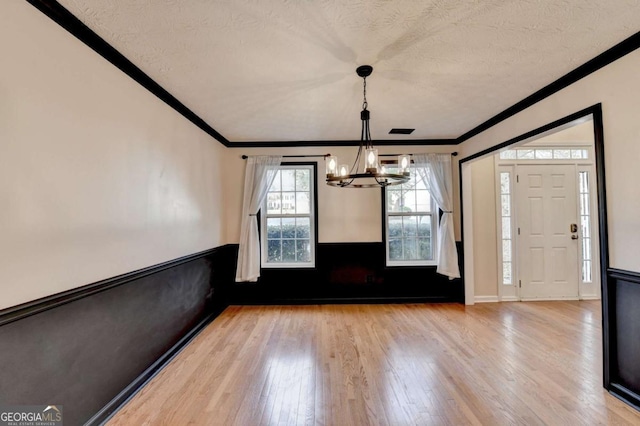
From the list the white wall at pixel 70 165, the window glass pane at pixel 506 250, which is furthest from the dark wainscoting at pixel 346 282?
the white wall at pixel 70 165

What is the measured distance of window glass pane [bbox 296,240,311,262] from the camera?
14.1ft

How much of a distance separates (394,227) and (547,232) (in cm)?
235

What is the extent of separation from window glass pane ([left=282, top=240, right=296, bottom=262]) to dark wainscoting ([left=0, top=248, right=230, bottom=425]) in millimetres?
1694

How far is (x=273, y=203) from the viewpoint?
14.2 ft

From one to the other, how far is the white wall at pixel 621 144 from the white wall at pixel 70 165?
360cm

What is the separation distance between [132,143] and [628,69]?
3.63 metres

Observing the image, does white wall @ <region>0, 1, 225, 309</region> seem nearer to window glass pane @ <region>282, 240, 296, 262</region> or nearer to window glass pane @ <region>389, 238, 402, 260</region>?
window glass pane @ <region>282, 240, 296, 262</region>

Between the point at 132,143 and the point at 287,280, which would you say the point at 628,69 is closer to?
the point at 132,143

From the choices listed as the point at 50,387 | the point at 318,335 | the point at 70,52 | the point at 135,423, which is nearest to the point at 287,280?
the point at 318,335

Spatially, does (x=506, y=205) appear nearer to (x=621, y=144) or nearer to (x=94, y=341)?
(x=621, y=144)

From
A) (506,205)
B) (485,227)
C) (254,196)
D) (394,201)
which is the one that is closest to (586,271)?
(506,205)

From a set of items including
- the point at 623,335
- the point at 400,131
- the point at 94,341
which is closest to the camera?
the point at 94,341

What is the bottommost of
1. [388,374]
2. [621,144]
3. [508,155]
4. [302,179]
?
[388,374]

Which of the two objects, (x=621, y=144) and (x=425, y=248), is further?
(x=425, y=248)
